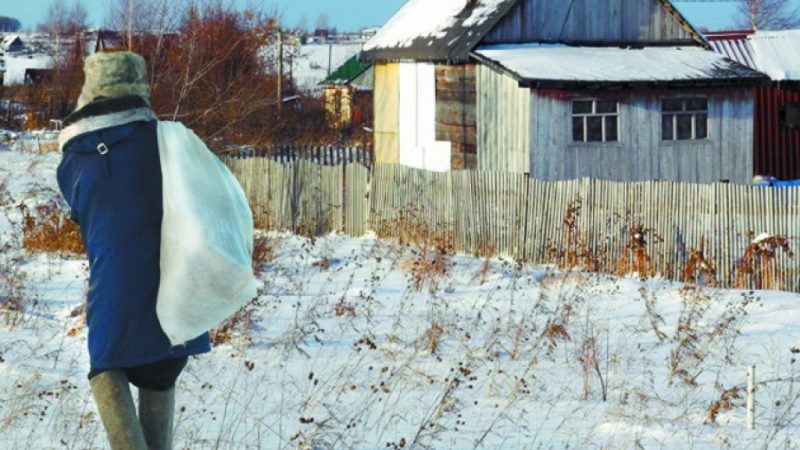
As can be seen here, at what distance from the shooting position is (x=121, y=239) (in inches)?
156

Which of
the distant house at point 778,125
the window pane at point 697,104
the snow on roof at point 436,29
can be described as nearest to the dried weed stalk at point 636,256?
the snow on roof at point 436,29

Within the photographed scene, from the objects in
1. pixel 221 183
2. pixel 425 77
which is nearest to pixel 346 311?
pixel 221 183

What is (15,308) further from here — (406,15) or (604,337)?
(406,15)

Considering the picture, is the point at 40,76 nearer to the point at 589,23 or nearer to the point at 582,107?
the point at 589,23

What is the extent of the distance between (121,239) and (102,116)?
0.41 meters

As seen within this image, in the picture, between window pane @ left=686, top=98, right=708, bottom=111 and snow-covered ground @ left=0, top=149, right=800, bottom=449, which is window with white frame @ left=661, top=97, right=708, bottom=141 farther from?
snow-covered ground @ left=0, top=149, right=800, bottom=449

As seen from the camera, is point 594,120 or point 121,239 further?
point 594,120

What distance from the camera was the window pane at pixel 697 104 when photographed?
2052 cm

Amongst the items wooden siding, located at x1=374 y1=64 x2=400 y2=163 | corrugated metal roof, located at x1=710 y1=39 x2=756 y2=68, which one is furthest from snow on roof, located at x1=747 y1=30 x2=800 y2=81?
wooden siding, located at x1=374 y1=64 x2=400 y2=163

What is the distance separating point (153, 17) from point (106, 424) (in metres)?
11.3

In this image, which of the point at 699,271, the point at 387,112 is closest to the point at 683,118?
the point at 387,112

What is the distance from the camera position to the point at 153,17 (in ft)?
48.2

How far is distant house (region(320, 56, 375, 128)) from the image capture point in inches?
1646

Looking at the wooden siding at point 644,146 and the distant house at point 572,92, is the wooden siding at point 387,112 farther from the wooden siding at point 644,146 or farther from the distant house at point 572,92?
the wooden siding at point 644,146
